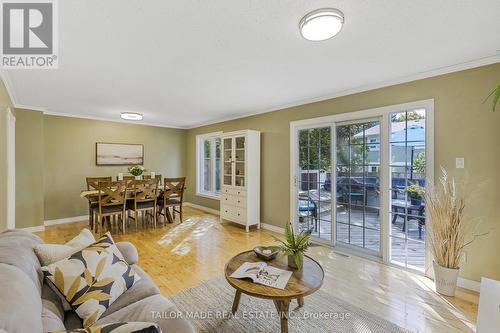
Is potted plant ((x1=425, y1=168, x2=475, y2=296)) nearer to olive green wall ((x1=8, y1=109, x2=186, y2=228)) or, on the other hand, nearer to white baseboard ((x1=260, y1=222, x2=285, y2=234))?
white baseboard ((x1=260, y1=222, x2=285, y2=234))

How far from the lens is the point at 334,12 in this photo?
1.56 meters

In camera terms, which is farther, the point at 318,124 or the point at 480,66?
the point at 318,124

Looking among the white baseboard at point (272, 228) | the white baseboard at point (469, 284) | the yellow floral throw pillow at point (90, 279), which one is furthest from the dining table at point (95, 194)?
the white baseboard at point (469, 284)

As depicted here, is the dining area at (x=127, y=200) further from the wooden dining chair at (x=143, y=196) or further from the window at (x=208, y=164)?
the window at (x=208, y=164)

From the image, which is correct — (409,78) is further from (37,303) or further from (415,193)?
(37,303)

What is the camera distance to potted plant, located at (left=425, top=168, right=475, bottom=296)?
7.36ft

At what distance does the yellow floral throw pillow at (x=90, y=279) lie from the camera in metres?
1.24

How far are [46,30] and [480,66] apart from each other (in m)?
3.88

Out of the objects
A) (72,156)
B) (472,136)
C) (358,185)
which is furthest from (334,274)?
(72,156)

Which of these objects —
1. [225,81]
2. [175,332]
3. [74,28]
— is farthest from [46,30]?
[175,332]

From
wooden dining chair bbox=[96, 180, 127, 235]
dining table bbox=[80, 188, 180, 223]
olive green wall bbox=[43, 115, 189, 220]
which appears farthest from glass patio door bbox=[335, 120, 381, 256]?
olive green wall bbox=[43, 115, 189, 220]

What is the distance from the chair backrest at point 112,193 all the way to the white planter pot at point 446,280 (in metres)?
4.55

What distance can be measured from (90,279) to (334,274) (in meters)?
2.40

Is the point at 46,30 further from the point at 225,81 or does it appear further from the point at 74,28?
the point at 225,81
